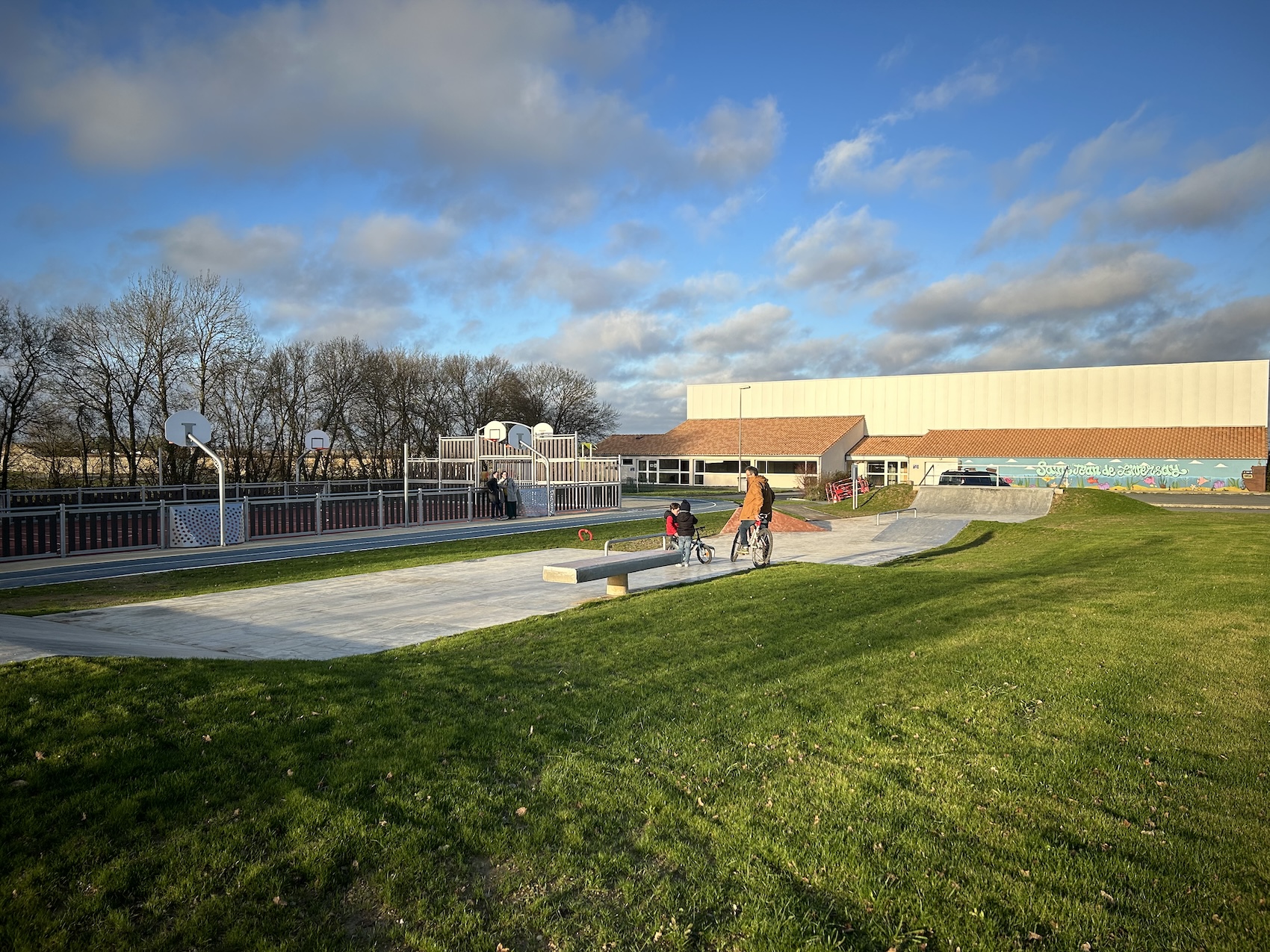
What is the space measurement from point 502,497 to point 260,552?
11.8 meters

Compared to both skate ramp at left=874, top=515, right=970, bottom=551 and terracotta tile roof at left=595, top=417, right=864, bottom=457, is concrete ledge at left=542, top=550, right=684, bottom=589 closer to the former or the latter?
skate ramp at left=874, top=515, right=970, bottom=551

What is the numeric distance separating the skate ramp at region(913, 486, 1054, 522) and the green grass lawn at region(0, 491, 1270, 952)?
22.8 m

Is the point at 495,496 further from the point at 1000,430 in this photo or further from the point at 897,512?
the point at 1000,430

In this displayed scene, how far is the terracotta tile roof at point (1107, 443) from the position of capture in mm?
46844

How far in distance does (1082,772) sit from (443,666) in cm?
530

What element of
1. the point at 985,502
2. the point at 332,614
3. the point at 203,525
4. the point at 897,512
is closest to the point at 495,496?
the point at 203,525

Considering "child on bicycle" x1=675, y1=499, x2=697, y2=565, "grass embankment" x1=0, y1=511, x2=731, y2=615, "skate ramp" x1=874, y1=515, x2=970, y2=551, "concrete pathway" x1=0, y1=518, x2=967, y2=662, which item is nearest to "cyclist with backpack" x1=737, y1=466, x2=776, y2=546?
"concrete pathway" x1=0, y1=518, x2=967, y2=662

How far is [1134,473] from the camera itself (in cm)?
4694

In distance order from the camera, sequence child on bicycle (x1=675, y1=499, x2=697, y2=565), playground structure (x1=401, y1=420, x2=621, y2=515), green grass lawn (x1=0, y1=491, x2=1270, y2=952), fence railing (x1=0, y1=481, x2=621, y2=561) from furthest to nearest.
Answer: playground structure (x1=401, y1=420, x2=621, y2=515), fence railing (x1=0, y1=481, x2=621, y2=561), child on bicycle (x1=675, y1=499, x2=697, y2=565), green grass lawn (x1=0, y1=491, x2=1270, y2=952)

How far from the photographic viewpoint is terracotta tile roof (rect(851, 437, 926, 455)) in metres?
56.3

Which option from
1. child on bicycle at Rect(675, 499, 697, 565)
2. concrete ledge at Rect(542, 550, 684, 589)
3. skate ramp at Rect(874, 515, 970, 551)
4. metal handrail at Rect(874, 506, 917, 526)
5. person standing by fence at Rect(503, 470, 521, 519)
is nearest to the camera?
concrete ledge at Rect(542, 550, 684, 589)

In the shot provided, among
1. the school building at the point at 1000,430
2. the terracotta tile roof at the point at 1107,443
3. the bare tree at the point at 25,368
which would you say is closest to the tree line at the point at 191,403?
the bare tree at the point at 25,368

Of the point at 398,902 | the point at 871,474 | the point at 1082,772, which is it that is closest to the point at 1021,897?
the point at 1082,772

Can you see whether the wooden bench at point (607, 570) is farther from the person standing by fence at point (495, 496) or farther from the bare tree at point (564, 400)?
the bare tree at point (564, 400)
